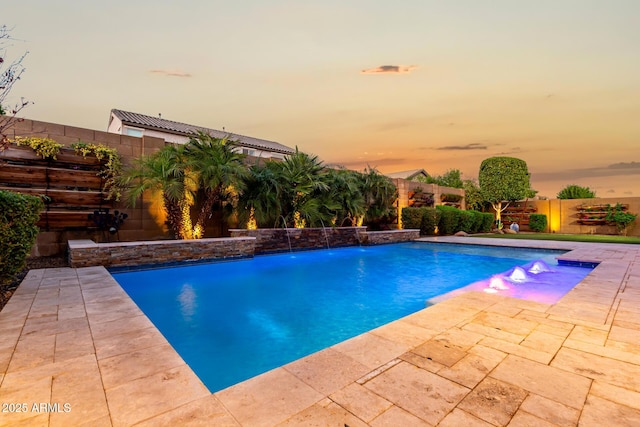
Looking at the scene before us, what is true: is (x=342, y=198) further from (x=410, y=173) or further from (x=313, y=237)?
(x=410, y=173)

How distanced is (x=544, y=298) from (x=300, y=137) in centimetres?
1296

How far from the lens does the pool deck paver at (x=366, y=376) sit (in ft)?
4.97

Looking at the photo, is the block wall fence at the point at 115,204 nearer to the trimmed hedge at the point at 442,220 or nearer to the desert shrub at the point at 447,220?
the trimmed hedge at the point at 442,220

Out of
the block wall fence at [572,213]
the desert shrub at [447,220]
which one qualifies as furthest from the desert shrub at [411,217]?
the block wall fence at [572,213]

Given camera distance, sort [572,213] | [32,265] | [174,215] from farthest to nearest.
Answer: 1. [572,213]
2. [174,215]
3. [32,265]

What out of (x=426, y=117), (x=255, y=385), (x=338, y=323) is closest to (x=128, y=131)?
(x=426, y=117)

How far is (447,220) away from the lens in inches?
625

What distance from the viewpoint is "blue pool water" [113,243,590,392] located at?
319 centimetres

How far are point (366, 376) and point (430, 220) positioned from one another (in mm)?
14403

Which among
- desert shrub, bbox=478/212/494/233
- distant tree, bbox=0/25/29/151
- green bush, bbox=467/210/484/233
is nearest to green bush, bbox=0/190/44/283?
distant tree, bbox=0/25/29/151

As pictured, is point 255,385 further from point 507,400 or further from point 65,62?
point 65,62

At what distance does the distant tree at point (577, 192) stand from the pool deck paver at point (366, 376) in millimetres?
27564

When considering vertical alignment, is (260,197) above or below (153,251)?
above

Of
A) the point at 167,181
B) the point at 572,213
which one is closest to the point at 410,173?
the point at 572,213
